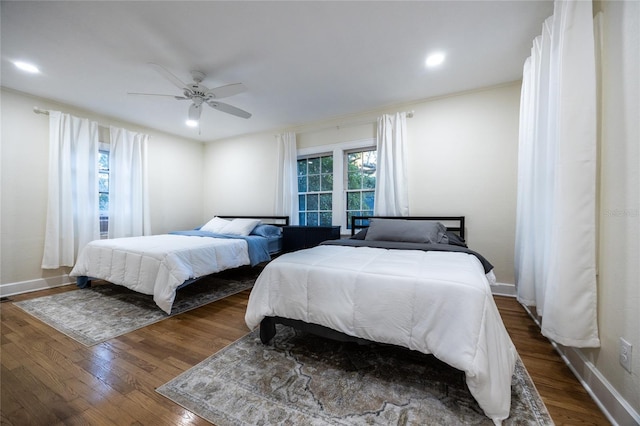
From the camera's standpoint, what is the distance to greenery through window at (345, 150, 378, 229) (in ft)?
12.7

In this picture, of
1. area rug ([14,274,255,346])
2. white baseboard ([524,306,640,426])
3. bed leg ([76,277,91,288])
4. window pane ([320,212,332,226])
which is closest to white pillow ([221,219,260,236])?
area rug ([14,274,255,346])

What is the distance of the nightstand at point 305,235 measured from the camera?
12.3ft

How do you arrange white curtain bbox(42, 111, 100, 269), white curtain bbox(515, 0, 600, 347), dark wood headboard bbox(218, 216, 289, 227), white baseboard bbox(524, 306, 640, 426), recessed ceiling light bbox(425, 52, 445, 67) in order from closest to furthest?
white baseboard bbox(524, 306, 640, 426)
white curtain bbox(515, 0, 600, 347)
recessed ceiling light bbox(425, 52, 445, 67)
white curtain bbox(42, 111, 100, 269)
dark wood headboard bbox(218, 216, 289, 227)

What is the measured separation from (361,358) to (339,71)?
281 cm

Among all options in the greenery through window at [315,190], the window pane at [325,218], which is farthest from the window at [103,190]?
the window pane at [325,218]

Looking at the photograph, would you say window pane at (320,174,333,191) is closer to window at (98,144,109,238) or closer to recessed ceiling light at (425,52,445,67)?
recessed ceiling light at (425,52,445,67)

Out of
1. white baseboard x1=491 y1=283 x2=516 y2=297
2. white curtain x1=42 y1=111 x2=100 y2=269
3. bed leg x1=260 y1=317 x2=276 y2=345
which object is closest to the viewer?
bed leg x1=260 y1=317 x2=276 y2=345

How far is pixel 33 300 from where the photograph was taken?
288 cm

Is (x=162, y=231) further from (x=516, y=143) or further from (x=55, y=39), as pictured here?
(x=516, y=143)

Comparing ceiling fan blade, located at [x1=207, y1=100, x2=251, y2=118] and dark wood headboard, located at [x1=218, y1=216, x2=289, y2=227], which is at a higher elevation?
ceiling fan blade, located at [x1=207, y1=100, x2=251, y2=118]

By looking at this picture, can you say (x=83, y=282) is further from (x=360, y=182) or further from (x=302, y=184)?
(x=360, y=182)

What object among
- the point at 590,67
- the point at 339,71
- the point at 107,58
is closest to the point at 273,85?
the point at 339,71

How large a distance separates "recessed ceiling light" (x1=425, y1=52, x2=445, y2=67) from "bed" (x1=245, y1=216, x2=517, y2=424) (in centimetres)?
196

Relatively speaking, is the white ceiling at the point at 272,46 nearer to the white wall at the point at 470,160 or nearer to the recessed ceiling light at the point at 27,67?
the recessed ceiling light at the point at 27,67
